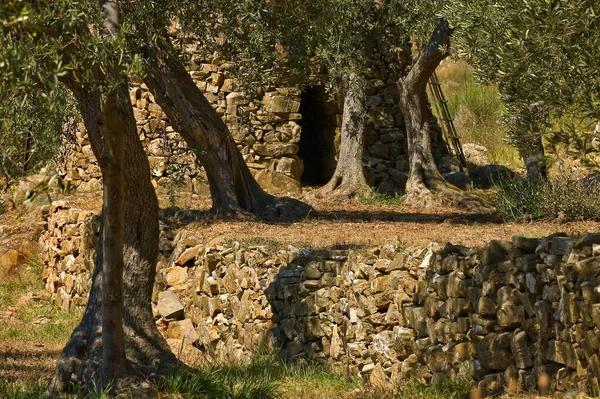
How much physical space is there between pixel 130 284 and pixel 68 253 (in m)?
8.04

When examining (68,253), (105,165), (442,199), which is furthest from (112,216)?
(442,199)

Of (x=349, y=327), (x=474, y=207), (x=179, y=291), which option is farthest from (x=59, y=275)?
(x=349, y=327)

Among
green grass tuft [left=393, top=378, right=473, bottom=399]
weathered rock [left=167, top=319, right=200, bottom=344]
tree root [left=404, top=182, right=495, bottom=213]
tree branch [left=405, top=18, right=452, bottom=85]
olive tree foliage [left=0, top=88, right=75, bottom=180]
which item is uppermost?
tree branch [left=405, top=18, right=452, bottom=85]

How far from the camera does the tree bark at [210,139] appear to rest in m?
15.2

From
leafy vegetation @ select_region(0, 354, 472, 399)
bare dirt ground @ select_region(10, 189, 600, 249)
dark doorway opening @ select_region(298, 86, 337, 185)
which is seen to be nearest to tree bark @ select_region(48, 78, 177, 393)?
leafy vegetation @ select_region(0, 354, 472, 399)

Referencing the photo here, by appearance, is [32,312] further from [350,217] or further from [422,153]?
[422,153]

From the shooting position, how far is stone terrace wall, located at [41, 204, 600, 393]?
25.6ft

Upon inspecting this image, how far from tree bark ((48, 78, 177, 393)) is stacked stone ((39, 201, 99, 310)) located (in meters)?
6.45

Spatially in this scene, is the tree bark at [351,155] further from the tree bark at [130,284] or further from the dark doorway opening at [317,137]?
the tree bark at [130,284]

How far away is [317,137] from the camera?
2252cm

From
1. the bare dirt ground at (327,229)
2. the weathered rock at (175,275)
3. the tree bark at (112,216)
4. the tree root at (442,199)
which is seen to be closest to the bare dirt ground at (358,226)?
the bare dirt ground at (327,229)

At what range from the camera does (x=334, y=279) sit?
446 inches

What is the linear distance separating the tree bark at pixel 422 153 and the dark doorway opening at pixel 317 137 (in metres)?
2.54

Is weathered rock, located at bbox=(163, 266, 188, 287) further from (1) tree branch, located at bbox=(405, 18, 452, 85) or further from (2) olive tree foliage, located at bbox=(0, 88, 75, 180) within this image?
(1) tree branch, located at bbox=(405, 18, 452, 85)
